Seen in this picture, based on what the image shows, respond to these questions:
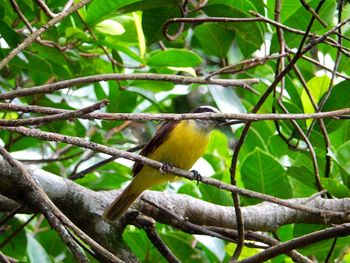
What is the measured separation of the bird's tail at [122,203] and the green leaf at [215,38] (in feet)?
2.50

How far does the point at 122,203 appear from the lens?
114 inches

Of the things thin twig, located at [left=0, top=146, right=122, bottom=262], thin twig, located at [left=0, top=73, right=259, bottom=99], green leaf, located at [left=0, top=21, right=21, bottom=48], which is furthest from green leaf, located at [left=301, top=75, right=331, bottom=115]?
thin twig, located at [left=0, top=146, right=122, bottom=262]

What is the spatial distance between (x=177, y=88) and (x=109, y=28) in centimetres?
63

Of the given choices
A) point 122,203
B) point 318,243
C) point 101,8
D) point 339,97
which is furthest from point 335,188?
point 101,8

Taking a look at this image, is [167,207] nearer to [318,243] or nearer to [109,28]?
[318,243]

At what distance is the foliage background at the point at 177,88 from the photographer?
3012 mm

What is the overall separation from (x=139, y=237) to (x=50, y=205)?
1.15m

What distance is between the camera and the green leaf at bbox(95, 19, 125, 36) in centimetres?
332

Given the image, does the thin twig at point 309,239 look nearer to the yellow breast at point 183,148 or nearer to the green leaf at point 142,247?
the green leaf at point 142,247

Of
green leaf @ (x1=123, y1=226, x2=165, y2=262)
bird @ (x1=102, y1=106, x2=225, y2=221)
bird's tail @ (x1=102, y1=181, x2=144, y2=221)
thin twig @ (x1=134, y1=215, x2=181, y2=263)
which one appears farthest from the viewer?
bird @ (x1=102, y1=106, x2=225, y2=221)

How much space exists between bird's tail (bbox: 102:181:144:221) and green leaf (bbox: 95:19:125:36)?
719 mm

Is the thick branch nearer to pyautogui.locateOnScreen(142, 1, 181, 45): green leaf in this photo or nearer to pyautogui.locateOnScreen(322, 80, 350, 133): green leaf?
pyautogui.locateOnScreen(322, 80, 350, 133): green leaf

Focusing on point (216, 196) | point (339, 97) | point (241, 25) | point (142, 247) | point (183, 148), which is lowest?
point (142, 247)

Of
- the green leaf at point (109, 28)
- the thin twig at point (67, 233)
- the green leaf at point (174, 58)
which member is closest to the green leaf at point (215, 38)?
the green leaf at point (174, 58)
